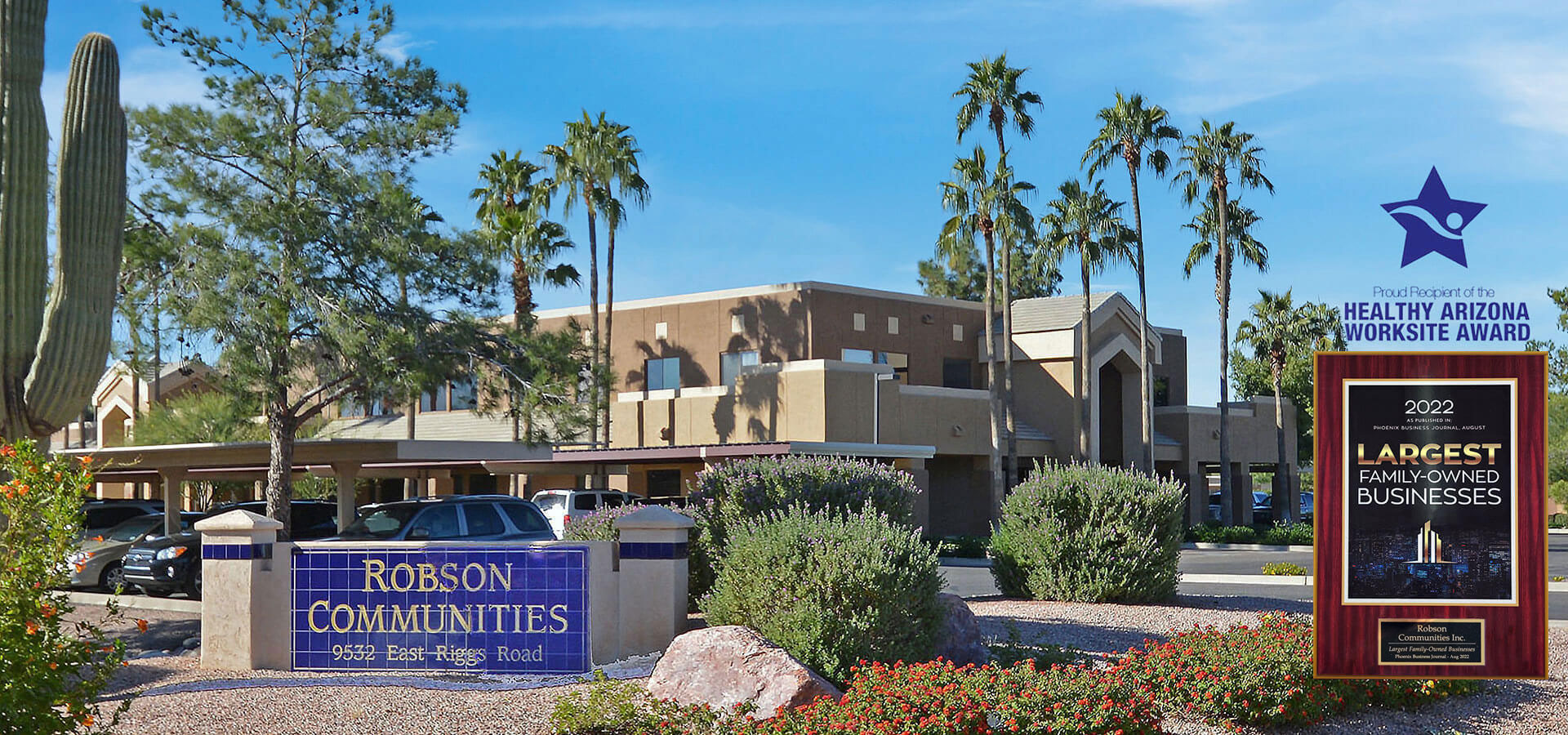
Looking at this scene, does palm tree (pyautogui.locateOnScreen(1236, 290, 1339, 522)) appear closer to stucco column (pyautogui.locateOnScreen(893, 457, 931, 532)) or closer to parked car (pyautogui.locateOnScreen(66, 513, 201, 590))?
stucco column (pyautogui.locateOnScreen(893, 457, 931, 532))

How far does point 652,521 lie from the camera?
40.8ft

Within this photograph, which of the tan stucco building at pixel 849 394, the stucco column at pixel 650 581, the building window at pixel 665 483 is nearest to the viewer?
the stucco column at pixel 650 581

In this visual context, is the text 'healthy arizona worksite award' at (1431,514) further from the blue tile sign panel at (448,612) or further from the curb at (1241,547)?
the curb at (1241,547)

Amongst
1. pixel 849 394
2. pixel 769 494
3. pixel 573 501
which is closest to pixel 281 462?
pixel 573 501

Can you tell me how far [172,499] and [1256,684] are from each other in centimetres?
2094

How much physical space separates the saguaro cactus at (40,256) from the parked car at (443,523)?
12.7 feet

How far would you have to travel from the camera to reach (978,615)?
50.3 ft

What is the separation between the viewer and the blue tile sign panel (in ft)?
39.6

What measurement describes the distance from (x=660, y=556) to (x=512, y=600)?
1.34 meters

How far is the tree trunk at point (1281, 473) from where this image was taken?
161 feet

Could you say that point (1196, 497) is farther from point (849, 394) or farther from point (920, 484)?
point (849, 394)

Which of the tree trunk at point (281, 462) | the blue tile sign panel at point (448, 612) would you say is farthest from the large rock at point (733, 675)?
the tree trunk at point (281, 462)

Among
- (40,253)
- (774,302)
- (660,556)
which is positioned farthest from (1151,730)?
(774,302)

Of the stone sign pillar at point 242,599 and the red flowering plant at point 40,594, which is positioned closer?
the red flowering plant at point 40,594
